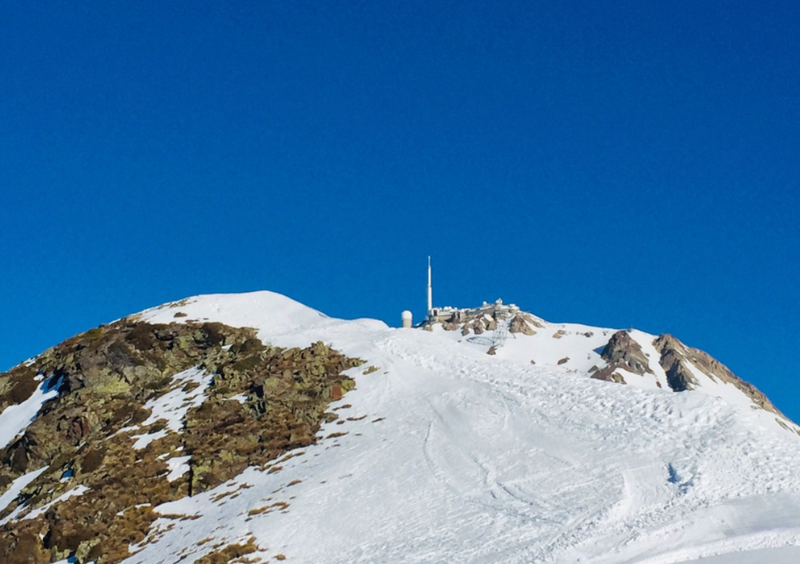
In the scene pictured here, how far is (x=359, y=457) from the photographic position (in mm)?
35188

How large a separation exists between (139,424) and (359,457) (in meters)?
18.4

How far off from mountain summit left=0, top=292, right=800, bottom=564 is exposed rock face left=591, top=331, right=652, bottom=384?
97.4 metres

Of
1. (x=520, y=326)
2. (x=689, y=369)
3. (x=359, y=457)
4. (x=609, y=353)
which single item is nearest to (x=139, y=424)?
(x=359, y=457)

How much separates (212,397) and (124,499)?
35.1 feet

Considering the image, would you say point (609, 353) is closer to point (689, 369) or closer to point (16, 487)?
point (689, 369)

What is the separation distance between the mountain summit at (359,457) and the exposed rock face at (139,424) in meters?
0.15

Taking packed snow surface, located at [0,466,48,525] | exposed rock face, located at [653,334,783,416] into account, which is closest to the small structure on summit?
exposed rock face, located at [653,334,783,416]

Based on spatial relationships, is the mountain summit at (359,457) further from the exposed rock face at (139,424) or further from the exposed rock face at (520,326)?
the exposed rock face at (520,326)

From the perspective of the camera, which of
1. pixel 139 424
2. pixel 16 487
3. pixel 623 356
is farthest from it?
pixel 623 356

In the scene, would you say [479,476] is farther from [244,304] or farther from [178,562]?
[244,304]

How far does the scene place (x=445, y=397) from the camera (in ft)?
135

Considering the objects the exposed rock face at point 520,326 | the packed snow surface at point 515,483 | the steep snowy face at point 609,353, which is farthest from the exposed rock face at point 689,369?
the packed snow surface at point 515,483

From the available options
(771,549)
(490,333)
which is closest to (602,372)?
(490,333)

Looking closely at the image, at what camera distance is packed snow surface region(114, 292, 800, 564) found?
76.7 ft
